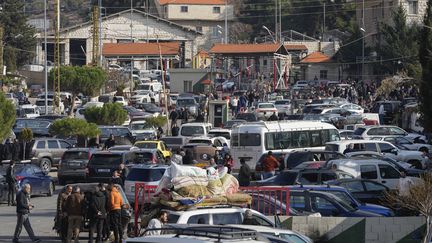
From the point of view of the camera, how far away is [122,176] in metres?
32.4

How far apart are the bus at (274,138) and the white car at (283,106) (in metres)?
28.6

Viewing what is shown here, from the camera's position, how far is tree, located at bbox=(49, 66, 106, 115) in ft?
255

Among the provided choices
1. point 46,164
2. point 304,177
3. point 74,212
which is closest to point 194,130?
point 46,164

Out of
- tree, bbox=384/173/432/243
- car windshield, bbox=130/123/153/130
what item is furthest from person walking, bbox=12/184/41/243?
car windshield, bbox=130/123/153/130

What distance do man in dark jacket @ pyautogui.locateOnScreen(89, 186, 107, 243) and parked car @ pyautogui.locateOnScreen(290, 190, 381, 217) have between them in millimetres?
4004

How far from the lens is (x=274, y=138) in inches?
1722

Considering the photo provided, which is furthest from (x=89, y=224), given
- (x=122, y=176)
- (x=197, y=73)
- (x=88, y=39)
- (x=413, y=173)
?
(x=88, y=39)

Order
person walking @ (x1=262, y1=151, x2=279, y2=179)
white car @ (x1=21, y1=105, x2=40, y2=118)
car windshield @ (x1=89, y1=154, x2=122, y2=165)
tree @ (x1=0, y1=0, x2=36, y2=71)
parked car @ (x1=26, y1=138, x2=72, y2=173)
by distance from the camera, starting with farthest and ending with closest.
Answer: tree @ (x1=0, y1=0, x2=36, y2=71)
white car @ (x1=21, y1=105, x2=40, y2=118)
parked car @ (x1=26, y1=138, x2=72, y2=173)
car windshield @ (x1=89, y1=154, x2=122, y2=165)
person walking @ (x1=262, y1=151, x2=279, y2=179)

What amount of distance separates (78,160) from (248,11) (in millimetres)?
122311

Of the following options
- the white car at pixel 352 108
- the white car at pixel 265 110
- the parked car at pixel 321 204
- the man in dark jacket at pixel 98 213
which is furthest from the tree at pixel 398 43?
the man in dark jacket at pixel 98 213

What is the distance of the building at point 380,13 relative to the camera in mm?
98375

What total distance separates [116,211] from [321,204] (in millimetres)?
4410

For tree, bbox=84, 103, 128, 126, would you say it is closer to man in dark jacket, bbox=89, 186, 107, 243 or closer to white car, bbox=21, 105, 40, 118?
white car, bbox=21, 105, 40, 118

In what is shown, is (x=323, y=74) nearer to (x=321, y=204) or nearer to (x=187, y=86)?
(x=187, y=86)
